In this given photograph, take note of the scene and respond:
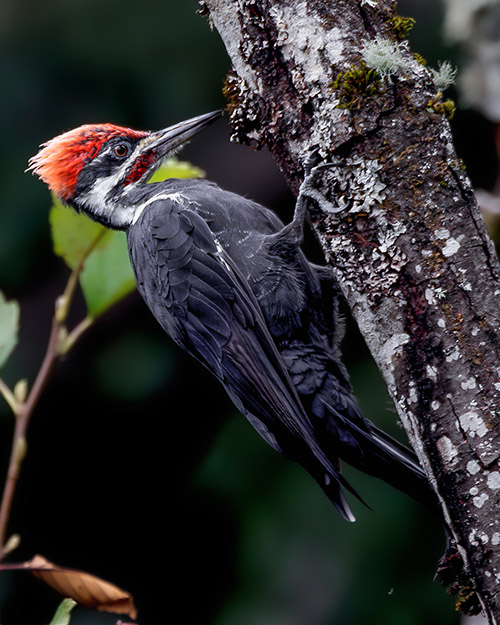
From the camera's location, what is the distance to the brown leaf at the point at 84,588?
160 cm

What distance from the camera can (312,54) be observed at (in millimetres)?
1762

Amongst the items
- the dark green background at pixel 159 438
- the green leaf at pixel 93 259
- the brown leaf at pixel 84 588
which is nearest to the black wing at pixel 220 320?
the green leaf at pixel 93 259

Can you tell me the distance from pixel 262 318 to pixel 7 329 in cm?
74

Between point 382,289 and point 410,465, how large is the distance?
647mm

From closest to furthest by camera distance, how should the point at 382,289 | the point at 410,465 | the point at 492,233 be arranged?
the point at 382,289
the point at 410,465
the point at 492,233

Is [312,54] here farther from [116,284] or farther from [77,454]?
[77,454]

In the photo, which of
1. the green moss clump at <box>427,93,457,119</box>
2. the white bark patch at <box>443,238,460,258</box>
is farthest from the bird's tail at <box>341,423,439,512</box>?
the green moss clump at <box>427,93,457,119</box>

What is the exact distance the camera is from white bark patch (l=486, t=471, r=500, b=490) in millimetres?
1598

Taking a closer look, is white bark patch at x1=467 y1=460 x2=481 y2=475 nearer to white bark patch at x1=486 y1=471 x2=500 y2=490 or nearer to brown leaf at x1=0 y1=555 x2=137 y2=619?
white bark patch at x1=486 y1=471 x2=500 y2=490

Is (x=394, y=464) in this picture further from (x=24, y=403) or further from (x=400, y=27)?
(x=400, y=27)

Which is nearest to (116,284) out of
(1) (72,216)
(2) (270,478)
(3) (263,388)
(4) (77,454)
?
(1) (72,216)

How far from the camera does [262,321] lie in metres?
2.28

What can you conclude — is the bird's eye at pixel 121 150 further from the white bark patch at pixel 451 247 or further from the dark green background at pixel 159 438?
the white bark patch at pixel 451 247

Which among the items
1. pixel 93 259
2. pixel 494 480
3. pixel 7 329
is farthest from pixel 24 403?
pixel 494 480
